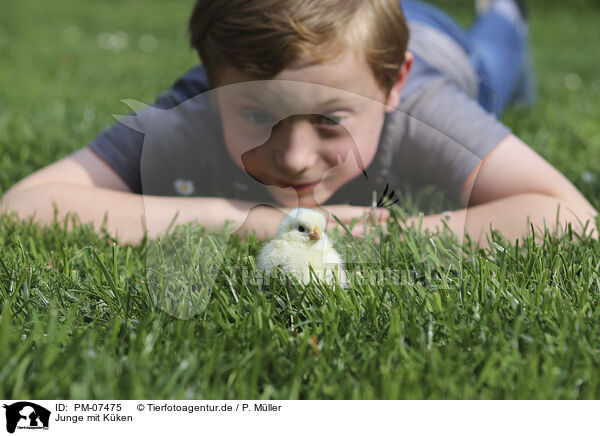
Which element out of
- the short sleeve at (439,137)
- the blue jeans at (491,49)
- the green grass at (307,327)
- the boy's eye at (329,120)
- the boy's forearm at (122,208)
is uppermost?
the blue jeans at (491,49)

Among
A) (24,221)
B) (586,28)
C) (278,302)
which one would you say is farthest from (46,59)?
(586,28)

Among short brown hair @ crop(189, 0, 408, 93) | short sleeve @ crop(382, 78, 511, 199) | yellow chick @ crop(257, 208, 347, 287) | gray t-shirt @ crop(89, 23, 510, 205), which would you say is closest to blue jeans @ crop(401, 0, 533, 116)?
gray t-shirt @ crop(89, 23, 510, 205)

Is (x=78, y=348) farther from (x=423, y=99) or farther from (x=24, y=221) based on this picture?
(x=423, y=99)

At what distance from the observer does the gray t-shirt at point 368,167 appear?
1528mm

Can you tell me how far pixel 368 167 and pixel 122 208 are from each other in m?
0.74

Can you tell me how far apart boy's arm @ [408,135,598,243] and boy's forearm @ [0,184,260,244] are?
0.54 meters

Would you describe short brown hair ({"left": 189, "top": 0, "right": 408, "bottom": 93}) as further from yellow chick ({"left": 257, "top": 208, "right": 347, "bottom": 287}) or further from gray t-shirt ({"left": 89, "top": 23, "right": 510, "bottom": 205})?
yellow chick ({"left": 257, "top": 208, "right": 347, "bottom": 287})

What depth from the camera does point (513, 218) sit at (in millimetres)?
1568

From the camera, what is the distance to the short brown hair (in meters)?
1.56

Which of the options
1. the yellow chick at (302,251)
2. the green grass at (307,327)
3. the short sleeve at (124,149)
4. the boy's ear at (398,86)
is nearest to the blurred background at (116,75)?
the short sleeve at (124,149)
